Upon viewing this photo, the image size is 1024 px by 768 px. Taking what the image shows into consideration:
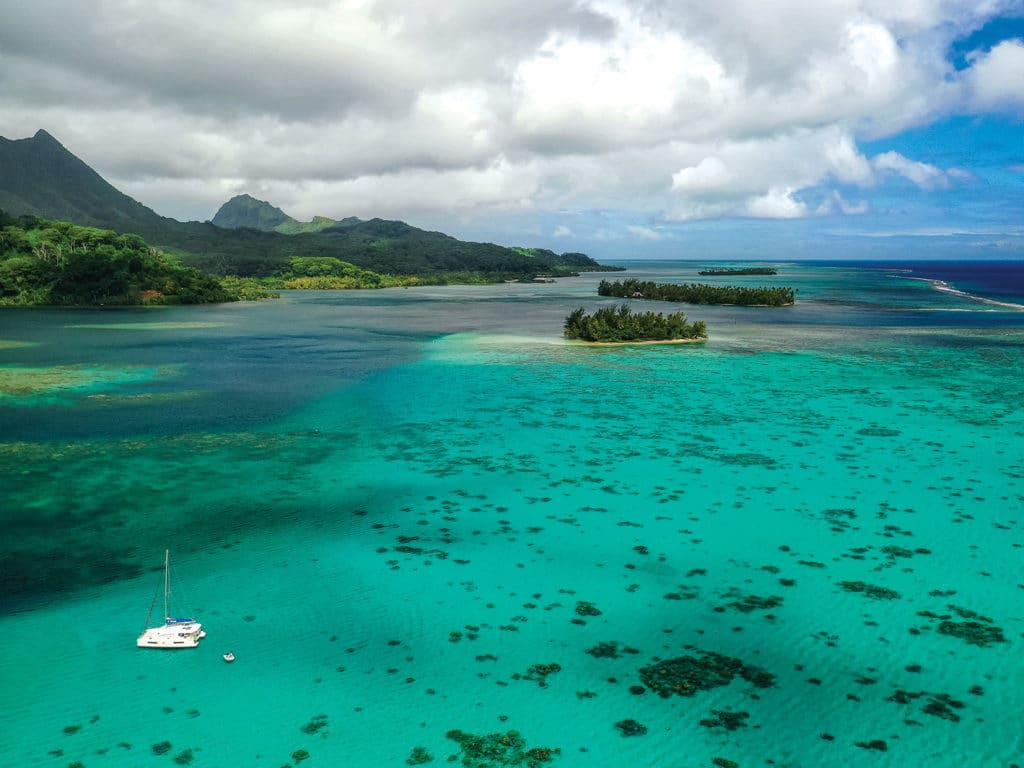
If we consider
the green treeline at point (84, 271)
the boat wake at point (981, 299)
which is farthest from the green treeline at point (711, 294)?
the green treeline at point (84, 271)

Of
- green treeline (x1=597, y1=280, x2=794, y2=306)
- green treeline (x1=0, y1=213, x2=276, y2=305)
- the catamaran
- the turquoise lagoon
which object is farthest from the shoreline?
green treeline (x1=0, y1=213, x2=276, y2=305)

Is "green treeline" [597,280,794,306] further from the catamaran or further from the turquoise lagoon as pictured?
the catamaran

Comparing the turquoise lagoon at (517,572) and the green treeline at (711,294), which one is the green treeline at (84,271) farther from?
the green treeline at (711,294)

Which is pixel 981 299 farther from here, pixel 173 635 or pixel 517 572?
pixel 173 635

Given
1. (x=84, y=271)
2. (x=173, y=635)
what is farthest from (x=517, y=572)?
(x=84, y=271)

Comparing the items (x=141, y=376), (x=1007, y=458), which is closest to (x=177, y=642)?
(x=1007, y=458)

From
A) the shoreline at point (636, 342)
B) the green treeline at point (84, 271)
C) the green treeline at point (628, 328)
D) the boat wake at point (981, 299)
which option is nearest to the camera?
the shoreline at point (636, 342)
